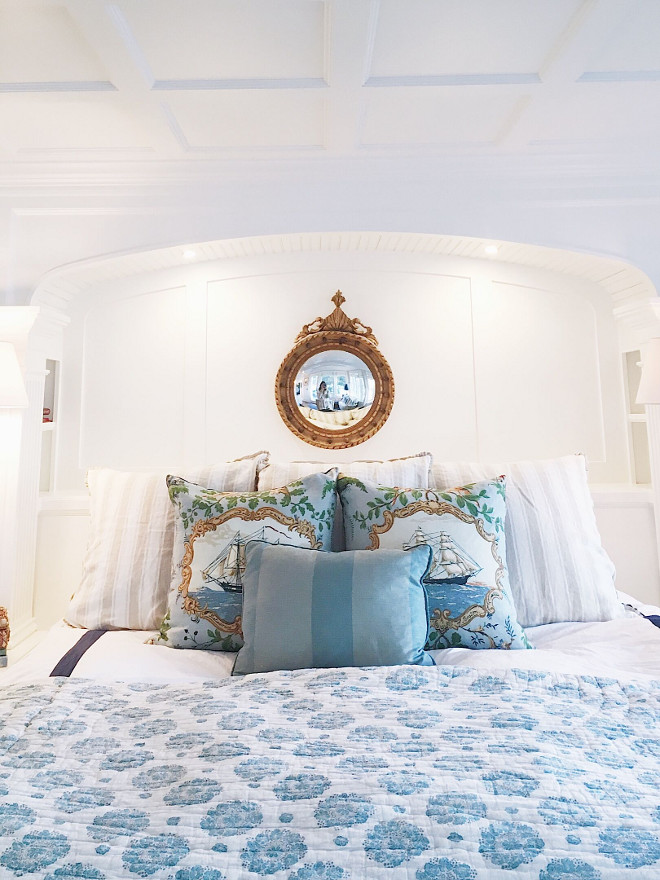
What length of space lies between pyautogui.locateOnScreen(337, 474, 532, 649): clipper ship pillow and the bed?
0.20 m

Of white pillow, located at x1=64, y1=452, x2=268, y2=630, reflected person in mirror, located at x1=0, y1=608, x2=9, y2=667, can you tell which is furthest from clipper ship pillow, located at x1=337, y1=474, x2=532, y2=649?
reflected person in mirror, located at x1=0, y1=608, x2=9, y2=667

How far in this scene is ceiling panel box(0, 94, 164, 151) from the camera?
1954 mm

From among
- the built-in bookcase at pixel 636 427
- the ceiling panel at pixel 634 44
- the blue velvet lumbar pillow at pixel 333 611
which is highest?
the ceiling panel at pixel 634 44

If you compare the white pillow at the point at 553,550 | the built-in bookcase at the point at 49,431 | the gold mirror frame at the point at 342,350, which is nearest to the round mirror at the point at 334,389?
the gold mirror frame at the point at 342,350

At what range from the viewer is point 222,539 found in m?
1.70

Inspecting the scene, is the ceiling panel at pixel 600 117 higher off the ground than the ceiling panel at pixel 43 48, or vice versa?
the ceiling panel at pixel 600 117

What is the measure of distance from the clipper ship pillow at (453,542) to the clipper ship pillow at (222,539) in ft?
0.42

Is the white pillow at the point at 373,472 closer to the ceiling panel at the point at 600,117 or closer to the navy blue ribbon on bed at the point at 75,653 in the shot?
the navy blue ribbon on bed at the point at 75,653

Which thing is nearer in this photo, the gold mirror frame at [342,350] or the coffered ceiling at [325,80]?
the coffered ceiling at [325,80]

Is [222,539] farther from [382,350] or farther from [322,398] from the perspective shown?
[382,350]

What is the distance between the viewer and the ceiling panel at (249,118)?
1.95 m

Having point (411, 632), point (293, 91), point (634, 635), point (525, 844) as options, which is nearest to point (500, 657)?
point (411, 632)

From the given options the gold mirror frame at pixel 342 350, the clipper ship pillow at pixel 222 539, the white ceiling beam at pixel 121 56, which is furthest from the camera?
the gold mirror frame at pixel 342 350

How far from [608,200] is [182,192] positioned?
175cm
